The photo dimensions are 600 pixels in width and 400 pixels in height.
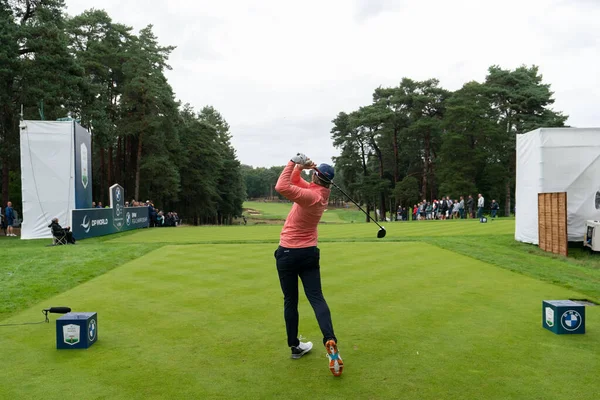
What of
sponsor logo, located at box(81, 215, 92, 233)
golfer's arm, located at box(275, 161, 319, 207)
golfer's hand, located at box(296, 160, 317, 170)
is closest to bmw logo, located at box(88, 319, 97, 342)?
golfer's arm, located at box(275, 161, 319, 207)

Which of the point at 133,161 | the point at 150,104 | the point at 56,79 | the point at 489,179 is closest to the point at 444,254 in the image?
the point at 56,79

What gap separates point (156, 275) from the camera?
10.6 metres

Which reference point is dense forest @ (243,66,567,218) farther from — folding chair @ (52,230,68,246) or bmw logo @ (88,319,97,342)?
bmw logo @ (88,319,97,342)

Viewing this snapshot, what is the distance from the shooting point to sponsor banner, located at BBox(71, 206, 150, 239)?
21.7 metres

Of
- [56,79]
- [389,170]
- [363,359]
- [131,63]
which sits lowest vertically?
[363,359]

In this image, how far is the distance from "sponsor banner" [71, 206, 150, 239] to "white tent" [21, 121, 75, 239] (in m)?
0.79

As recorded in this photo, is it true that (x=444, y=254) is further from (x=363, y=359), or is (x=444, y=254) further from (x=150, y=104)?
(x=150, y=104)

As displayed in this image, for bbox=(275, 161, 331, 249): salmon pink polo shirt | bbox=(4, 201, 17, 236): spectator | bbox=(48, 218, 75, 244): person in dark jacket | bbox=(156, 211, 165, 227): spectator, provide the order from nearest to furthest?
bbox=(275, 161, 331, 249): salmon pink polo shirt
bbox=(48, 218, 75, 244): person in dark jacket
bbox=(4, 201, 17, 236): spectator
bbox=(156, 211, 165, 227): spectator

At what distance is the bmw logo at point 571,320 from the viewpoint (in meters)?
5.76

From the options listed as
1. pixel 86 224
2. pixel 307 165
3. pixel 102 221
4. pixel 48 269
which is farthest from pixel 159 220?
pixel 307 165

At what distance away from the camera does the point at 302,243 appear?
197 inches

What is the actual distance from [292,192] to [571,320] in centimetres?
405

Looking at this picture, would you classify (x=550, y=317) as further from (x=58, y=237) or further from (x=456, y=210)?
(x=456, y=210)

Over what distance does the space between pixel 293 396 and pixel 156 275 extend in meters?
7.32
